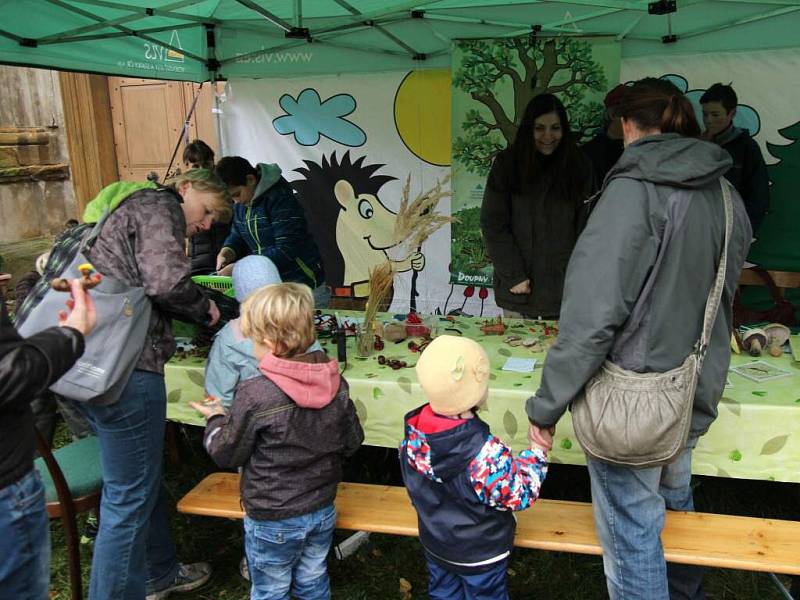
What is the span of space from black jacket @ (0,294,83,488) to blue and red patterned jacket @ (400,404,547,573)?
828mm

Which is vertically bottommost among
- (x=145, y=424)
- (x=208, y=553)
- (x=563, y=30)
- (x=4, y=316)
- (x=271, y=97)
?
(x=208, y=553)

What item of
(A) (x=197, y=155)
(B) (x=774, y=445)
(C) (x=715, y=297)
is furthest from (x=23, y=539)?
(A) (x=197, y=155)

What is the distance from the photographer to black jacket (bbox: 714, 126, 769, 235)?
3.94 metres

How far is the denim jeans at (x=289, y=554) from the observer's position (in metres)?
1.81

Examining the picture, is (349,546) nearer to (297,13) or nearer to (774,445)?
(774,445)

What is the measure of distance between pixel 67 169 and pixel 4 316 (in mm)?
7663

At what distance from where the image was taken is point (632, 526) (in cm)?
169

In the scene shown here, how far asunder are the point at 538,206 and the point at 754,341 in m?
1.17

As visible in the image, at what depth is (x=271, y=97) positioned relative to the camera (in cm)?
516

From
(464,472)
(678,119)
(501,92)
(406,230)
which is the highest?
(501,92)

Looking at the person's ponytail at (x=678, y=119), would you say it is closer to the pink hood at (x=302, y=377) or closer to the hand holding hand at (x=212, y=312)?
the pink hood at (x=302, y=377)

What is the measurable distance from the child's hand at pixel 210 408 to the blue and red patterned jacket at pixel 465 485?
566mm

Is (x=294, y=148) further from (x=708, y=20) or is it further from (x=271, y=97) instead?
(x=708, y=20)

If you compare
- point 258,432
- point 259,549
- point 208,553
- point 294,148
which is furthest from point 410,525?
point 294,148
